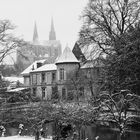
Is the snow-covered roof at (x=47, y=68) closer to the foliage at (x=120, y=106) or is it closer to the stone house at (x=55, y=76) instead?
the stone house at (x=55, y=76)

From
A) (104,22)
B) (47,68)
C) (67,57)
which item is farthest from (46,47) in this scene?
(104,22)

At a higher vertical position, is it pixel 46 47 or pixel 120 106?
pixel 46 47

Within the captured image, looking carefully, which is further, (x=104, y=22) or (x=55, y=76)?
(x=55, y=76)

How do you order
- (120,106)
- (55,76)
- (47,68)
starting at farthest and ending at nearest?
(47,68) → (55,76) → (120,106)

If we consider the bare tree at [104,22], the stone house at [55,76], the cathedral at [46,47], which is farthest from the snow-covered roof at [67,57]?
the cathedral at [46,47]

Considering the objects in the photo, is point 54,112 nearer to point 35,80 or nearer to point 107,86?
point 107,86

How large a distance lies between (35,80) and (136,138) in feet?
104

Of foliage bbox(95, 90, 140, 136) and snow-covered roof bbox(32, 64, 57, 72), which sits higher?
snow-covered roof bbox(32, 64, 57, 72)

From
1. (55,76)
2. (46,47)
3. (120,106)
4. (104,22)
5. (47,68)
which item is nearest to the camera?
(120,106)

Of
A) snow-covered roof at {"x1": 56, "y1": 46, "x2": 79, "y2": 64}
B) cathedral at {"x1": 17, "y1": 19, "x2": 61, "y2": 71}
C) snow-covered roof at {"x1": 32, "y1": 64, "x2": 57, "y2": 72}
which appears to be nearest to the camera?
snow-covered roof at {"x1": 56, "y1": 46, "x2": 79, "y2": 64}

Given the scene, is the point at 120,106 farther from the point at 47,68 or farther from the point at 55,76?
the point at 47,68

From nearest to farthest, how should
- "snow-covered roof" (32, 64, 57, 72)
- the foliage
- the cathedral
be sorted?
the foliage → "snow-covered roof" (32, 64, 57, 72) → the cathedral

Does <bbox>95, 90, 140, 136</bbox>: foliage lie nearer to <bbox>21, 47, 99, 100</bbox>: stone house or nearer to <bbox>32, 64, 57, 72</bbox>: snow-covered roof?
<bbox>21, 47, 99, 100</bbox>: stone house

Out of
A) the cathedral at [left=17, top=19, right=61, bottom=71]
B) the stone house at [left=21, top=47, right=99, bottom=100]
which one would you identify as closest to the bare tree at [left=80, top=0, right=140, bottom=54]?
the stone house at [left=21, top=47, right=99, bottom=100]
